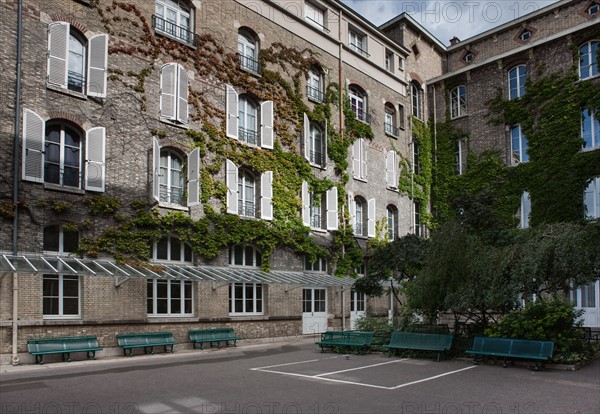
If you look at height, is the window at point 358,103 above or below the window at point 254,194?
above

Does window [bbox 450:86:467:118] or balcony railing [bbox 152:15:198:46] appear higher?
window [bbox 450:86:467:118]

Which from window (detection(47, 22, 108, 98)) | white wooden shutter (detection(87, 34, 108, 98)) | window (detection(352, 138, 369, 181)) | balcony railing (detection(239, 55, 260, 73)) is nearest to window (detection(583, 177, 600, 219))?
window (detection(352, 138, 369, 181))

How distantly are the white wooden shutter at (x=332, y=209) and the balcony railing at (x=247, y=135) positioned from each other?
450cm

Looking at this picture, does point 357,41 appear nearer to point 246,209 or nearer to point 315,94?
point 315,94

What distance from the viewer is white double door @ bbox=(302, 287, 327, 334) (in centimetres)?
2273

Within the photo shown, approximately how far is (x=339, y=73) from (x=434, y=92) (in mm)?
8626

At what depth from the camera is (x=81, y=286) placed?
618 inches

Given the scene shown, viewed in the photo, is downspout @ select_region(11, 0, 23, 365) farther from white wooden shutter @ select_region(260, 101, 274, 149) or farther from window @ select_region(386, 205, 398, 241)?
window @ select_region(386, 205, 398, 241)

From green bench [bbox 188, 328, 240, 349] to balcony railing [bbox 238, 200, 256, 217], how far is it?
14.4ft

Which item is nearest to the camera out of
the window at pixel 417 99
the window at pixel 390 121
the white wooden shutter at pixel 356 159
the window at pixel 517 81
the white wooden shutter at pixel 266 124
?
the white wooden shutter at pixel 266 124

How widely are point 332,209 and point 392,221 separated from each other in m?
5.94

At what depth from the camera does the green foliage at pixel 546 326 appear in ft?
43.5

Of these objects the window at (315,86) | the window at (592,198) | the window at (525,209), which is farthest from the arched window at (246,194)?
the window at (592,198)

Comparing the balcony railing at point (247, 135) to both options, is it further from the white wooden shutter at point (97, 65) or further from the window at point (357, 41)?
the window at point (357, 41)
